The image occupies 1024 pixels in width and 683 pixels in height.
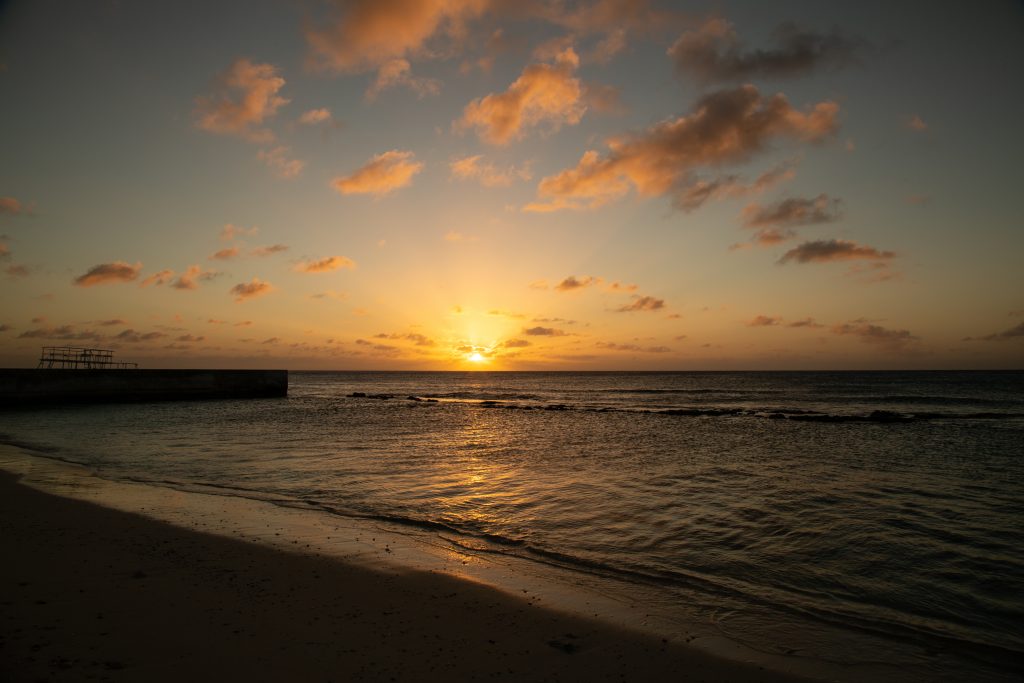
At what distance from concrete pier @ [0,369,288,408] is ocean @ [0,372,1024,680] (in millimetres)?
15950

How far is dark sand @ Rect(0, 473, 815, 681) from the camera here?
473cm

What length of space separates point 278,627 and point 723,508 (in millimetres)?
9869

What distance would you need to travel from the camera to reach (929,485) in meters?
14.8

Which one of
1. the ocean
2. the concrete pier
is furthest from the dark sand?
the concrete pier

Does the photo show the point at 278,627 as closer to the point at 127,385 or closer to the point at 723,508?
the point at 723,508

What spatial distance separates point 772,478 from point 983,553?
6.64 meters

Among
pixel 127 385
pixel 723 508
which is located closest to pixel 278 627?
pixel 723 508

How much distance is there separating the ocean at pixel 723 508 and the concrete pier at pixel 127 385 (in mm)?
15950

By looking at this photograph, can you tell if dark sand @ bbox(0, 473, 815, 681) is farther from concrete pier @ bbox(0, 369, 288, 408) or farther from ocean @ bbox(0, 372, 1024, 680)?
concrete pier @ bbox(0, 369, 288, 408)

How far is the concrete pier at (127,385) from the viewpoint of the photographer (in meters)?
40.1

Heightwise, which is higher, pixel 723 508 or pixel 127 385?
pixel 127 385

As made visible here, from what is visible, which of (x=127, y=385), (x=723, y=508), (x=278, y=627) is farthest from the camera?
(x=127, y=385)

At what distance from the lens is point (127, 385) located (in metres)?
47.4

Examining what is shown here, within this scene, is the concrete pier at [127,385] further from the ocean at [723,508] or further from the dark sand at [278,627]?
the dark sand at [278,627]
